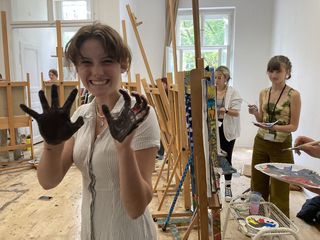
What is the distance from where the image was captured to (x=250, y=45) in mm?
5340

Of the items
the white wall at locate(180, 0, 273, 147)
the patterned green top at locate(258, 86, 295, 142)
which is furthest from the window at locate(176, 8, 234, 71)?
the patterned green top at locate(258, 86, 295, 142)

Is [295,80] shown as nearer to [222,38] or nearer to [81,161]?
[222,38]

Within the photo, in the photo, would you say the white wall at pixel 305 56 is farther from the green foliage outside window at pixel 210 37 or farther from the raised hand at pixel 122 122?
the raised hand at pixel 122 122

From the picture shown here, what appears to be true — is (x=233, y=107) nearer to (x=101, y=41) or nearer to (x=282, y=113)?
(x=282, y=113)

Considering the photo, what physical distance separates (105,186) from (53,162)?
0.17m

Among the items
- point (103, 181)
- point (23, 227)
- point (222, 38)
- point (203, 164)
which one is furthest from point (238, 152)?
point (103, 181)

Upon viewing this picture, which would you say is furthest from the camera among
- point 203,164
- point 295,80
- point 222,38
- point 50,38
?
point 50,38

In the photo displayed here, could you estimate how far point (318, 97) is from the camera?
114 inches

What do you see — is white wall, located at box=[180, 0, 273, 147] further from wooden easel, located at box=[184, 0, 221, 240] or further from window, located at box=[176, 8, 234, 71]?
wooden easel, located at box=[184, 0, 221, 240]

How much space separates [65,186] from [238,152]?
10.2 ft

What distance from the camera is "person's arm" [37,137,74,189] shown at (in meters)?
0.79

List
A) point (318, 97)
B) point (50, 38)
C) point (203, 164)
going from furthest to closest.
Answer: point (50, 38), point (318, 97), point (203, 164)

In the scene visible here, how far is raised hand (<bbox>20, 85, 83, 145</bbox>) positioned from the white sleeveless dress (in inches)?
5.5

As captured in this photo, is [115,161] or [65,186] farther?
[65,186]
